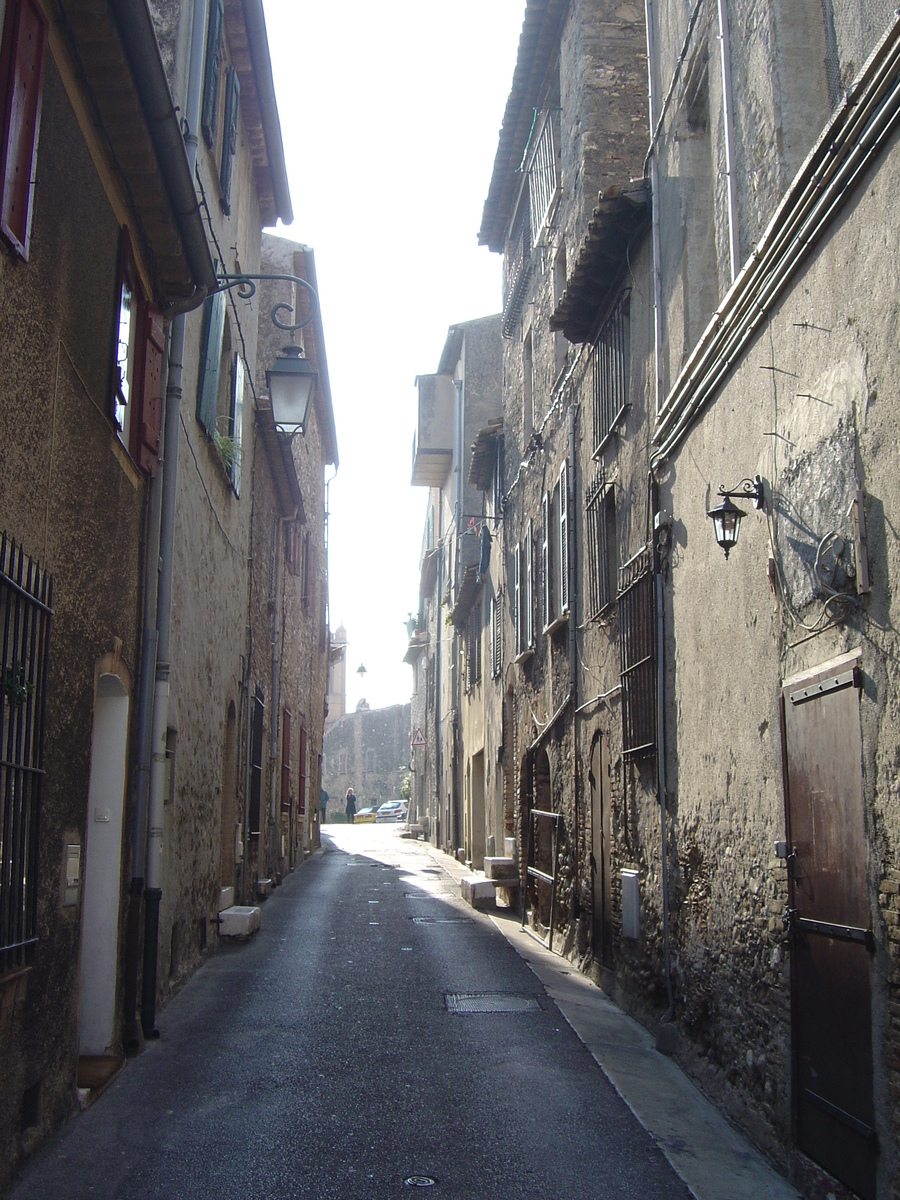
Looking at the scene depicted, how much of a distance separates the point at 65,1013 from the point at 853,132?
17.6 ft

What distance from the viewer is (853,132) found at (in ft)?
16.3

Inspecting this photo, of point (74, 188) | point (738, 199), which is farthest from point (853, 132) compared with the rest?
point (74, 188)

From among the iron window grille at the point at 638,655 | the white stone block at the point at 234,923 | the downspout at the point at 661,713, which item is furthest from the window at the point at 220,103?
the white stone block at the point at 234,923

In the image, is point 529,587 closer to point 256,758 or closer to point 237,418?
point 256,758

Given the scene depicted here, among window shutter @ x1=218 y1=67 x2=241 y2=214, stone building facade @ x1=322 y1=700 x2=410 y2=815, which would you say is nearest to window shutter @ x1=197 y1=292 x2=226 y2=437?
window shutter @ x1=218 y1=67 x2=241 y2=214

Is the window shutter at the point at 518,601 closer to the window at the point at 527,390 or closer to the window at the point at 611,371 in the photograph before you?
the window at the point at 527,390

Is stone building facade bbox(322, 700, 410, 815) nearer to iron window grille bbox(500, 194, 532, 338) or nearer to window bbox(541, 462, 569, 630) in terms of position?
iron window grille bbox(500, 194, 532, 338)

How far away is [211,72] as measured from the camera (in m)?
9.76

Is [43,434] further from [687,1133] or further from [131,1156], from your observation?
[687,1133]

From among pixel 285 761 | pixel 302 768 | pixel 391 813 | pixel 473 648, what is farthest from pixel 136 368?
pixel 391 813

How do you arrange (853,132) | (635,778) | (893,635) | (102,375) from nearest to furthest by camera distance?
(893,635), (853,132), (102,375), (635,778)

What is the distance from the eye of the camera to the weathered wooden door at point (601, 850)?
9875 mm

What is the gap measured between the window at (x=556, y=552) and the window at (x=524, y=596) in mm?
771

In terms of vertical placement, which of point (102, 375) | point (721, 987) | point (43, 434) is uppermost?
point (102, 375)
